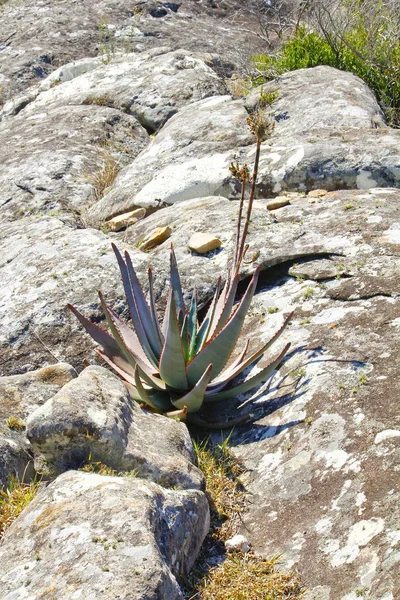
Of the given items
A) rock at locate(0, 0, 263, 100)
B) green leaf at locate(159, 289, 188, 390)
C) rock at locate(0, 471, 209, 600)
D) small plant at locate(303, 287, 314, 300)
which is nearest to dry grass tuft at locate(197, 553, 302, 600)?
rock at locate(0, 471, 209, 600)

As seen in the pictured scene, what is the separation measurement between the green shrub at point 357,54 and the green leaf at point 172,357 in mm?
4151

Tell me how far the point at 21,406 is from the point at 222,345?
102cm

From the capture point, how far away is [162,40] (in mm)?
10125

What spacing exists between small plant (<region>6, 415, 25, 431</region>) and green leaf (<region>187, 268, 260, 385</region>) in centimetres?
86

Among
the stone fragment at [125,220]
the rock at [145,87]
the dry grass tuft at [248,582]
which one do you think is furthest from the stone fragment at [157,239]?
the rock at [145,87]

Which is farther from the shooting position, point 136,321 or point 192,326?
point 192,326

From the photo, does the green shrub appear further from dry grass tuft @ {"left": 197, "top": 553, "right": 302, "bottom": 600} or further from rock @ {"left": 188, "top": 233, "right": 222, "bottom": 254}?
dry grass tuft @ {"left": 197, "top": 553, "right": 302, "bottom": 600}

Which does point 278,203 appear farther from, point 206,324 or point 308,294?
point 206,324

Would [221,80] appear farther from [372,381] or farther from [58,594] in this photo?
[58,594]

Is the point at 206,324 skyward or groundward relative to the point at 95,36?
groundward

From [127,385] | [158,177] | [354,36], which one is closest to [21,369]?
[127,385]

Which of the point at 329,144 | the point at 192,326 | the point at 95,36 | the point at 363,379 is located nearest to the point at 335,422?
the point at 363,379

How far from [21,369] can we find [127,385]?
Result: 2.43 ft

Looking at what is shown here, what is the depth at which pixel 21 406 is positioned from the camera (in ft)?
10.7
